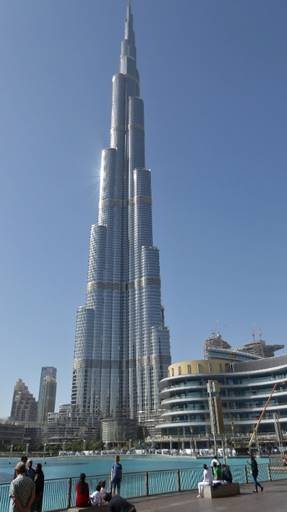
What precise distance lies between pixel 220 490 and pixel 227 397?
10592 cm

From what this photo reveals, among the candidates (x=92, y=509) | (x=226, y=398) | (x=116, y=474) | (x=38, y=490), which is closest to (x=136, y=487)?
(x=116, y=474)

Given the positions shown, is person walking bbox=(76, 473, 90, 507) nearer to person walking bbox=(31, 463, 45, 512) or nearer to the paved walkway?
person walking bbox=(31, 463, 45, 512)

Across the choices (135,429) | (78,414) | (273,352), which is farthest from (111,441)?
(273,352)

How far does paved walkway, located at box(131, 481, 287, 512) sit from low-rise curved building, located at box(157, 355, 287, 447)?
96820 mm

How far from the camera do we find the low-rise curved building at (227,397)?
11038 cm

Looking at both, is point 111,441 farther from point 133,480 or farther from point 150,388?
point 133,480

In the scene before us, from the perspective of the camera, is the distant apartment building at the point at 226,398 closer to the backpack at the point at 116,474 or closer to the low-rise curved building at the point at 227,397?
the low-rise curved building at the point at 227,397

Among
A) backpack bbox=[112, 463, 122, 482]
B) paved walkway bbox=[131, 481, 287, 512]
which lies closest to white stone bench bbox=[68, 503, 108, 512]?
paved walkway bbox=[131, 481, 287, 512]

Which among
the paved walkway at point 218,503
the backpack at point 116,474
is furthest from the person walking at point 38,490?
the paved walkway at point 218,503

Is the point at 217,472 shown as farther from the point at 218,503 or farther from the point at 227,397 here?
the point at 227,397

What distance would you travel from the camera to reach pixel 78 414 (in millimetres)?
187500

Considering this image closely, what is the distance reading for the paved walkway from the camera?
1448 centimetres

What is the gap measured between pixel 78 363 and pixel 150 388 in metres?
39.2

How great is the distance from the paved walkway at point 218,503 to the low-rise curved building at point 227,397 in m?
96.8
